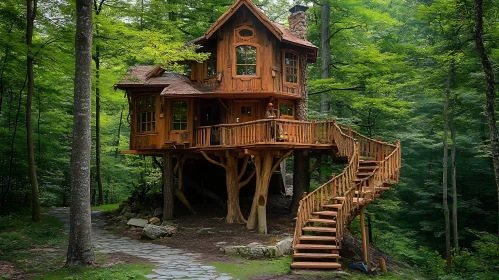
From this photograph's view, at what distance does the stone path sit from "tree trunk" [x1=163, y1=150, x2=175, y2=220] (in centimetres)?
289

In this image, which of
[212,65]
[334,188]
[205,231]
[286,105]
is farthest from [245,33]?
[205,231]

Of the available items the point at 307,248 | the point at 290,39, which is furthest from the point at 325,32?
the point at 307,248

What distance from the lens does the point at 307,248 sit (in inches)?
466

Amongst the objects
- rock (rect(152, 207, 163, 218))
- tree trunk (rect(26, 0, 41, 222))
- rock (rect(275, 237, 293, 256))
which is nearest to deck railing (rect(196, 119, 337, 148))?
rock (rect(275, 237, 293, 256))

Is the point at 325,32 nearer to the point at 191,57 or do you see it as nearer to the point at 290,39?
the point at 290,39

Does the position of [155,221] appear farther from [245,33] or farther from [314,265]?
[245,33]

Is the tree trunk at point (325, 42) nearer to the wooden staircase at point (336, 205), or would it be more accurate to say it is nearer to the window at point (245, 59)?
the window at point (245, 59)

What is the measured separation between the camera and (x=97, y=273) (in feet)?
29.3

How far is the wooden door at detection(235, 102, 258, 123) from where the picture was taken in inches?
736

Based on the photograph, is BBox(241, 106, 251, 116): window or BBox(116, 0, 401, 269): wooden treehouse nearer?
BBox(116, 0, 401, 269): wooden treehouse

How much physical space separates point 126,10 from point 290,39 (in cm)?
915

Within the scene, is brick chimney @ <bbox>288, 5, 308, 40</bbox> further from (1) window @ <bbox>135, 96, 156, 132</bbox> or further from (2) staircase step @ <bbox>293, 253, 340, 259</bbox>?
(2) staircase step @ <bbox>293, 253, 340, 259</bbox>

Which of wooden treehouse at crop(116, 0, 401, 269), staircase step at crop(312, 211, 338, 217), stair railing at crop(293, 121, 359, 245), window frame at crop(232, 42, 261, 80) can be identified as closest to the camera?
stair railing at crop(293, 121, 359, 245)

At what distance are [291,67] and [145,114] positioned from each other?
298 inches
